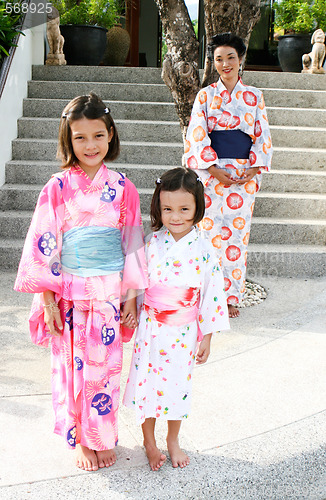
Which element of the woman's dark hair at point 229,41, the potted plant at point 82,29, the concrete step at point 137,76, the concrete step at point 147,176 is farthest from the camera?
the potted plant at point 82,29

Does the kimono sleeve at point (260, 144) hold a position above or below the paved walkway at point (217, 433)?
above

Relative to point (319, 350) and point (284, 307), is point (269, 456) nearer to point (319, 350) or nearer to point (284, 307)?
point (319, 350)

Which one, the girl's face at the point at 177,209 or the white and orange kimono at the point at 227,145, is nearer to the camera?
the girl's face at the point at 177,209

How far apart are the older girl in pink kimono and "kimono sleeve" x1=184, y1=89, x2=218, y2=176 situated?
5.49 feet

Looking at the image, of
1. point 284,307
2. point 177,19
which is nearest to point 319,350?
point 284,307

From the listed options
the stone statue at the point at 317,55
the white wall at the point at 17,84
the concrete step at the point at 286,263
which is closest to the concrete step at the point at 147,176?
the white wall at the point at 17,84

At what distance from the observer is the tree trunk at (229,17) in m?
4.34

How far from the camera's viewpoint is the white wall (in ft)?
19.1

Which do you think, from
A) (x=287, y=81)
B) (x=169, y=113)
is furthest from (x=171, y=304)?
(x=287, y=81)

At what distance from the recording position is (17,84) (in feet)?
21.0

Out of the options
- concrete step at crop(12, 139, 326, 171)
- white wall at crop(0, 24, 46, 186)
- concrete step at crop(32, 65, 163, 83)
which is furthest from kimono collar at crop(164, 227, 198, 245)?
concrete step at crop(32, 65, 163, 83)

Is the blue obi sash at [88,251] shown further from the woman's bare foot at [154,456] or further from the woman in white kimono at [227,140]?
the woman in white kimono at [227,140]

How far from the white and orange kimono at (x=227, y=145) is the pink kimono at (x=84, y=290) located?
68.2 inches

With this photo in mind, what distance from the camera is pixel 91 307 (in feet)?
7.58
